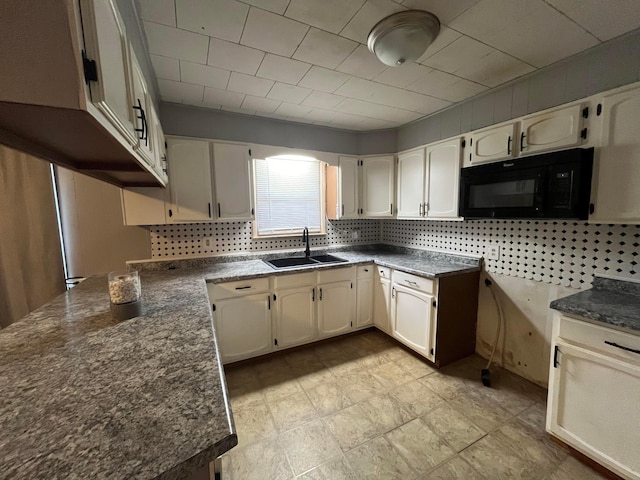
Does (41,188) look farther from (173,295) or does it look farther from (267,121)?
(267,121)

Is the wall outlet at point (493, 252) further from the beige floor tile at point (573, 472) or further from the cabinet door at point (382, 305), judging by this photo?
the beige floor tile at point (573, 472)

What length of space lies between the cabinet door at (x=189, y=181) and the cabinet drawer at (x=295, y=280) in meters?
0.89

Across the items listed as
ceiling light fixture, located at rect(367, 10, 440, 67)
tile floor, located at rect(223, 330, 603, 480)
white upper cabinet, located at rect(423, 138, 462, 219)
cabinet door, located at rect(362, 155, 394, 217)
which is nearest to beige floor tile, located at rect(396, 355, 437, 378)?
tile floor, located at rect(223, 330, 603, 480)

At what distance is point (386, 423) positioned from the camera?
5.69 ft

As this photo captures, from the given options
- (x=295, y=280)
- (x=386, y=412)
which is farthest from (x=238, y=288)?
(x=386, y=412)

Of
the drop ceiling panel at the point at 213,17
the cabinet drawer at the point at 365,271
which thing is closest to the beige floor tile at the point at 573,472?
the cabinet drawer at the point at 365,271

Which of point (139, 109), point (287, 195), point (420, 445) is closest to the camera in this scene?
point (139, 109)

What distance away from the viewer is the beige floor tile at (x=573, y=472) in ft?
4.50

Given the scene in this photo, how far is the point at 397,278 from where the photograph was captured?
103 inches

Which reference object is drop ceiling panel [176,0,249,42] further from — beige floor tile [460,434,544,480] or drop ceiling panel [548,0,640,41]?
beige floor tile [460,434,544,480]

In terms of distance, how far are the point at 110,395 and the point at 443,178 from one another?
265 cm

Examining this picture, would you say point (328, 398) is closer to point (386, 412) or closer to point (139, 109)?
point (386, 412)

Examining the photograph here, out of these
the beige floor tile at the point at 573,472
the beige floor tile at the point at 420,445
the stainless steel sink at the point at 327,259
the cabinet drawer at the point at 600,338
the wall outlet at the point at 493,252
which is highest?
the wall outlet at the point at 493,252

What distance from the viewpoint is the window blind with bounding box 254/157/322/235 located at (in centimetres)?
292
